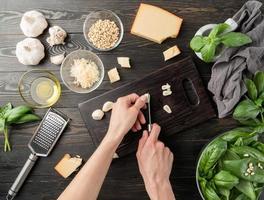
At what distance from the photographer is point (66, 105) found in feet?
4.29

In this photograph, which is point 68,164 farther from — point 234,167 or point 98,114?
point 234,167

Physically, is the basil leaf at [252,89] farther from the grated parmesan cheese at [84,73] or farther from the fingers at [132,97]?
the grated parmesan cheese at [84,73]

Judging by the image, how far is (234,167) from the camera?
1.08 meters

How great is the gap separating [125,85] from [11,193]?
50cm

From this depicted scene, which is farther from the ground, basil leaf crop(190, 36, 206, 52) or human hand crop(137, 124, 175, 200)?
basil leaf crop(190, 36, 206, 52)

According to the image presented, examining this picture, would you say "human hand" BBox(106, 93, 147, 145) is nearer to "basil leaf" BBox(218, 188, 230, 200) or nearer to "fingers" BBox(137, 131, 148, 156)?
"fingers" BBox(137, 131, 148, 156)

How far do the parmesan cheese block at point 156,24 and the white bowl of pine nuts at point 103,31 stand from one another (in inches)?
2.2

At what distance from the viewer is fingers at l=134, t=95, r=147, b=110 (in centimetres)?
122

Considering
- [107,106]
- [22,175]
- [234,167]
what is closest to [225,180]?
[234,167]

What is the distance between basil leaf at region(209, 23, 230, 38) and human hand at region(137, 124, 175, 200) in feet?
1.05

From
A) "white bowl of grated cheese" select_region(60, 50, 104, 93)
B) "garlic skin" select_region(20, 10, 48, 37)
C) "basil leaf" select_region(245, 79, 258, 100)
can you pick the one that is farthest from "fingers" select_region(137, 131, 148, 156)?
"garlic skin" select_region(20, 10, 48, 37)

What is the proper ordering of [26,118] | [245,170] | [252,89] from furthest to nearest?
1. [26,118]
2. [252,89]
3. [245,170]

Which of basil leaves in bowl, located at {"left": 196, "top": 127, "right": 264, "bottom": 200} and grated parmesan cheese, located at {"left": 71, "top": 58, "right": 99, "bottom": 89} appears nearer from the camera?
basil leaves in bowl, located at {"left": 196, "top": 127, "right": 264, "bottom": 200}

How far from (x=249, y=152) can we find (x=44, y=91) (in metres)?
0.67
